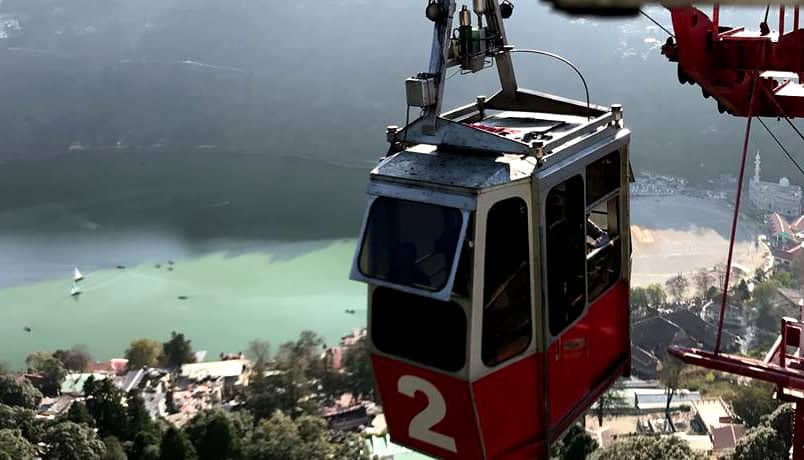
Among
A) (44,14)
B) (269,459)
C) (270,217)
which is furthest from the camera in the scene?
(44,14)

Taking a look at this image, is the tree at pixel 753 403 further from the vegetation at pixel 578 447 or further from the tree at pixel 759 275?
the tree at pixel 759 275

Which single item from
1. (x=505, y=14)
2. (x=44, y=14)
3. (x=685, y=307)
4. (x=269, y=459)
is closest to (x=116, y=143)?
(x=44, y=14)

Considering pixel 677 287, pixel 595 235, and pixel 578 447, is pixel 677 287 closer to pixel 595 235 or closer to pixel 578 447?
pixel 578 447

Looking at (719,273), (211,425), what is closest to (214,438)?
(211,425)

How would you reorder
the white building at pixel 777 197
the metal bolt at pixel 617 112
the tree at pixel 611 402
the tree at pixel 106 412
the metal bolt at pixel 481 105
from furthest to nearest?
the white building at pixel 777 197 → the tree at pixel 611 402 → the tree at pixel 106 412 → the metal bolt at pixel 481 105 → the metal bolt at pixel 617 112

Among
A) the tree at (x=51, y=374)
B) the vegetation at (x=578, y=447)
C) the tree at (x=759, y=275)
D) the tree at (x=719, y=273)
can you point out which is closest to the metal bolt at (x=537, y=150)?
the vegetation at (x=578, y=447)

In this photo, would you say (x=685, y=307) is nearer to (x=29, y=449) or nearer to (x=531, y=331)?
(x=29, y=449)
